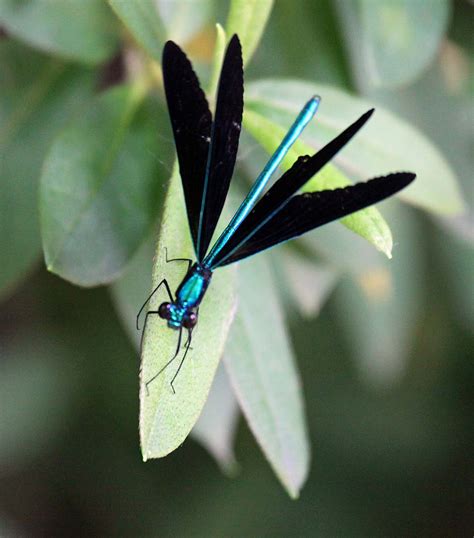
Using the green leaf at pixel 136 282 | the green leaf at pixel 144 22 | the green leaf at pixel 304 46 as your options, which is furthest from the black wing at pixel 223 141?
the green leaf at pixel 304 46

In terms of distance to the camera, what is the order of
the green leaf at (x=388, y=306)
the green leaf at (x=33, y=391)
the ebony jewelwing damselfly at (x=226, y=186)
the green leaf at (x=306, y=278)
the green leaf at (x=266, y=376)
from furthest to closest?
the green leaf at (x=33, y=391)
the green leaf at (x=388, y=306)
the green leaf at (x=306, y=278)
the green leaf at (x=266, y=376)
the ebony jewelwing damselfly at (x=226, y=186)

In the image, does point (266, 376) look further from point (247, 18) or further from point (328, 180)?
point (247, 18)

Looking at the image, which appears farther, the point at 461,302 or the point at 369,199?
the point at 461,302

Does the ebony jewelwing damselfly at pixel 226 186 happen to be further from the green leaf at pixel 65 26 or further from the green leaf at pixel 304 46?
the green leaf at pixel 304 46

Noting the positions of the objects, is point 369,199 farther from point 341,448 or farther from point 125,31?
point 341,448

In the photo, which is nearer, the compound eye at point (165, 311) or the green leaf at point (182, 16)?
the compound eye at point (165, 311)

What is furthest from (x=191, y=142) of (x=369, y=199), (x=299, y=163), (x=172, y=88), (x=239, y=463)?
(x=239, y=463)

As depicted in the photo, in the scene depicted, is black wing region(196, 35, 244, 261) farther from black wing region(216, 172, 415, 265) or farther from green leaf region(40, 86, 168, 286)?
green leaf region(40, 86, 168, 286)

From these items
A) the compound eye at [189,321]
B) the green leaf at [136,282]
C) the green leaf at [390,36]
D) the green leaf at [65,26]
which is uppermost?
the green leaf at [390,36]
